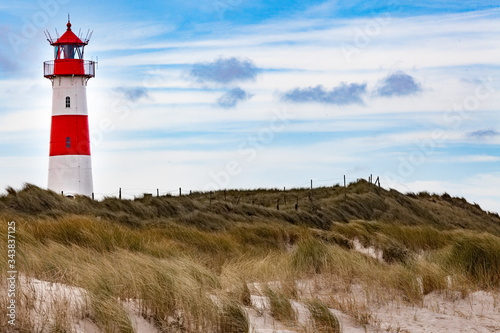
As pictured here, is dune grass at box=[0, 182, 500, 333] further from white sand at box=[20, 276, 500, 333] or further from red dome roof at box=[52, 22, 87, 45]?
red dome roof at box=[52, 22, 87, 45]

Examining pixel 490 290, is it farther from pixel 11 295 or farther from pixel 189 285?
pixel 11 295

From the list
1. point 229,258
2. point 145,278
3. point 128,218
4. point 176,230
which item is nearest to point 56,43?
point 128,218

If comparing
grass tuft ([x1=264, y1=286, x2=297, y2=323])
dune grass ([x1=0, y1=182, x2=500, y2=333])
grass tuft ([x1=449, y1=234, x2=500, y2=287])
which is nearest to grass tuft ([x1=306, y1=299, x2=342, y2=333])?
dune grass ([x1=0, y1=182, x2=500, y2=333])

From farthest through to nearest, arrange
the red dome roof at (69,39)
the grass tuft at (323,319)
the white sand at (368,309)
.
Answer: the red dome roof at (69,39), the grass tuft at (323,319), the white sand at (368,309)

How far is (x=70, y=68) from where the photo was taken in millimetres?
27188

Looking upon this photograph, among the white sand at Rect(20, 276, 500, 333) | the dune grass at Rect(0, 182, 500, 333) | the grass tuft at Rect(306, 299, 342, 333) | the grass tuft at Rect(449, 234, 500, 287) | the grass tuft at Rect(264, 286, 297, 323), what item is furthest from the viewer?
the grass tuft at Rect(449, 234, 500, 287)

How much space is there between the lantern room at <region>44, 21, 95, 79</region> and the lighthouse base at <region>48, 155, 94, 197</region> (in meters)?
3.67

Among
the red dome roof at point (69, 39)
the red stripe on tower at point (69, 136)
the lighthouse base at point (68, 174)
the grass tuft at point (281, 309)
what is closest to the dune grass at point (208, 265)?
the grass tuft at point (281, 309)

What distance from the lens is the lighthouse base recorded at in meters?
26.3

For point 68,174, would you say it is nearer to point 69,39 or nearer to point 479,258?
point 69,39

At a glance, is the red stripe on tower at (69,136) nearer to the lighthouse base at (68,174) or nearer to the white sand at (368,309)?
the lighthouse base at (68,174)

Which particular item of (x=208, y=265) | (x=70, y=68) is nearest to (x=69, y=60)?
(x=70, y=68)

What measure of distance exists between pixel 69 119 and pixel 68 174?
231 cm

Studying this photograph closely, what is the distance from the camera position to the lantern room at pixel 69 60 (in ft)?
89.2
